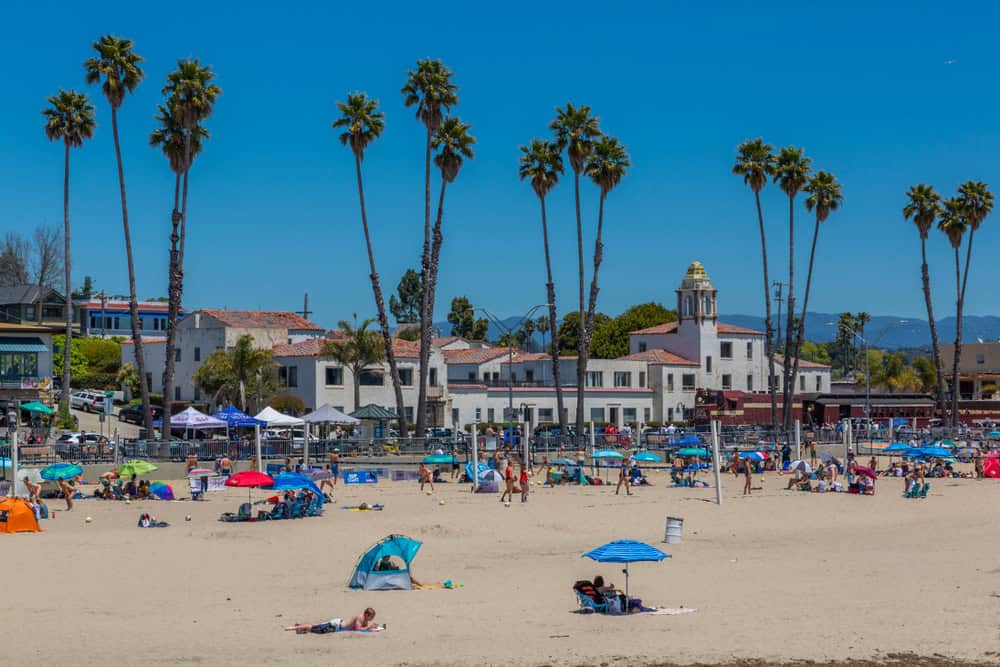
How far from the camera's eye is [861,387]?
380ft

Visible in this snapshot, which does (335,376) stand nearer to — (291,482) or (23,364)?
(23,364)

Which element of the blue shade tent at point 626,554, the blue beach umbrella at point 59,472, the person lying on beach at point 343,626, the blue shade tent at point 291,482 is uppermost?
the blue beach umbrella at point 59,472

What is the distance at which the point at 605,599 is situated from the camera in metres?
21.8

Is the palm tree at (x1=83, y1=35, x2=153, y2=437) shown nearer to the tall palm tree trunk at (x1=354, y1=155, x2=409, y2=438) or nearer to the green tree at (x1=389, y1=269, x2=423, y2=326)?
the tall palm tree trunk at (x1=354, y1=155, x2=409, y2=438)

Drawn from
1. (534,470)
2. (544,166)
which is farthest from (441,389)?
(534,470)

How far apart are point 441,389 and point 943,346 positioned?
72371 millimetres

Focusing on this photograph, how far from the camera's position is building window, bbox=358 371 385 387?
74.8 m

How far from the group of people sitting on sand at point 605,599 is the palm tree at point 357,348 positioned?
50.1 m

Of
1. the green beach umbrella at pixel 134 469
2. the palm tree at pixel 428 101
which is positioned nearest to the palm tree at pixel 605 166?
the palm tree at pixel 428 101

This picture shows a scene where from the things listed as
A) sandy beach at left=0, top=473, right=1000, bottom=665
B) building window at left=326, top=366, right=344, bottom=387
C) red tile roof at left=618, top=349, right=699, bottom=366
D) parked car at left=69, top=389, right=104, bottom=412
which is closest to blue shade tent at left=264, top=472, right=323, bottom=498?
sandy beach at left=0, top=473, right=1000, bottom=665

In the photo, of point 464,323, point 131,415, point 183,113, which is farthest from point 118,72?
point 464,323

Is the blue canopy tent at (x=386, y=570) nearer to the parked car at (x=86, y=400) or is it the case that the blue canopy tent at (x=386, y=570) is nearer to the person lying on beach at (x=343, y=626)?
the person lying on beach at (x=343, y=626)

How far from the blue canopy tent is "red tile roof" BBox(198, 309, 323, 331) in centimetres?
5686

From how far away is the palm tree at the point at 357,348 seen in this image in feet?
236
